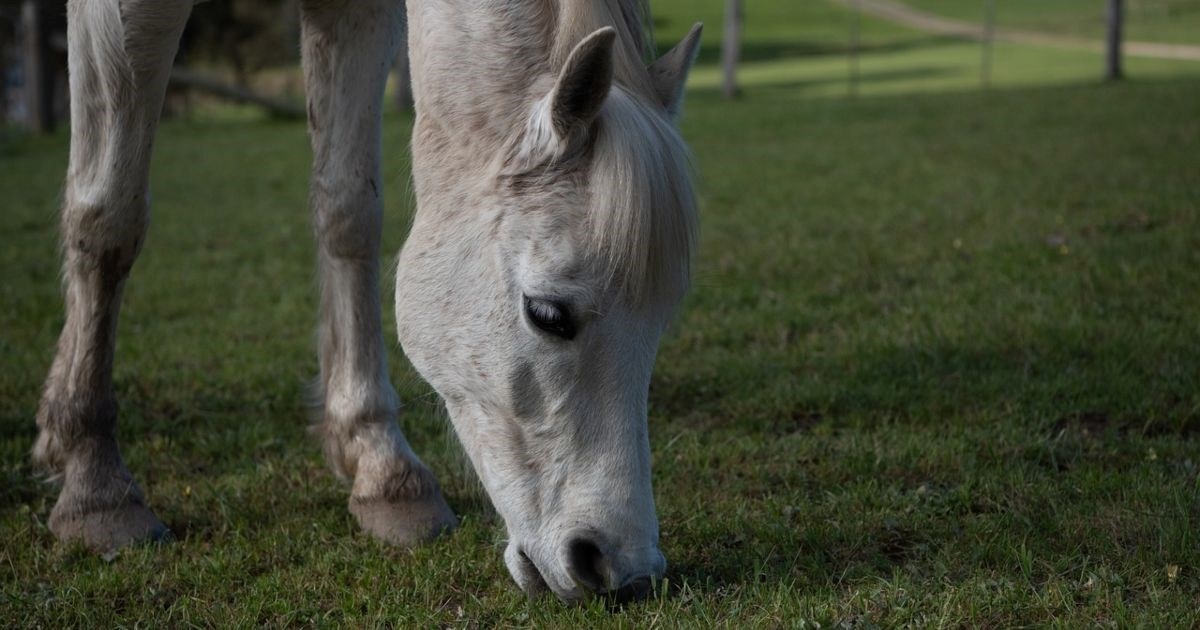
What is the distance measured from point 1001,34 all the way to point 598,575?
3562 cm

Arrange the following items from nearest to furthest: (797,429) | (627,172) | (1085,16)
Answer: (627,172) → (797,429) → (1085,16)

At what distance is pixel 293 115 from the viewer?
18.8 m

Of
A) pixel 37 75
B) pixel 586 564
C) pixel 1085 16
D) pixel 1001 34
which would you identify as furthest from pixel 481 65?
pixel 1085 16

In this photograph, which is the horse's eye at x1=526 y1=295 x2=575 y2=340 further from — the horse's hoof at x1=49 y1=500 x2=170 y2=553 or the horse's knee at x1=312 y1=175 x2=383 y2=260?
the horse's hoof at x1=49 y1=500 x2=170 y2=553

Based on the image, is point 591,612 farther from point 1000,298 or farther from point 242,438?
point 1000,298

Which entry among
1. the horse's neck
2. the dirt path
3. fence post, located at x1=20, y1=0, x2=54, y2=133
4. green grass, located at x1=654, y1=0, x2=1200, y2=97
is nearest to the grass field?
the horse's neck

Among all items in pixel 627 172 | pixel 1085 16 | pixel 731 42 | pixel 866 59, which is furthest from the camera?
pixel 1085 16

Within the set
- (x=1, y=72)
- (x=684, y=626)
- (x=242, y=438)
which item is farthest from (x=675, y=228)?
(x=1, y=72)

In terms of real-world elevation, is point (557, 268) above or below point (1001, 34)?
above

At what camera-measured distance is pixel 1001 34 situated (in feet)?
113

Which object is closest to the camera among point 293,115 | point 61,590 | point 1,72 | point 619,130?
point 619,130

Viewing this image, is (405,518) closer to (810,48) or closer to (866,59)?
(866,59)

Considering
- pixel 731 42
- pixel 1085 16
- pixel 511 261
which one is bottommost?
pixel 1085 16

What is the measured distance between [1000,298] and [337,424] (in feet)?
10.5
